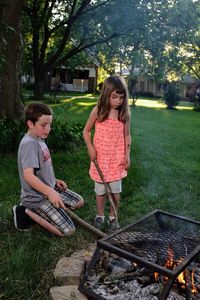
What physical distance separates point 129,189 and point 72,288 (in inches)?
100

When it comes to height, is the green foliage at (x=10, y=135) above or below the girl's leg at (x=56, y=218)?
above

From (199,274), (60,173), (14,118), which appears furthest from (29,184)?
(14,118)

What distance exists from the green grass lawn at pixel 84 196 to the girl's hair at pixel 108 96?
40.1 inches

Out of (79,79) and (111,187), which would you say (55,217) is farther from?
(79,79)

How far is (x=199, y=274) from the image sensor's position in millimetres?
2570

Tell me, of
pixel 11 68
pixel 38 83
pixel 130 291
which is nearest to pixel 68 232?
pixel 130 291

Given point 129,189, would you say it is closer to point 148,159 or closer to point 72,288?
point 148,159

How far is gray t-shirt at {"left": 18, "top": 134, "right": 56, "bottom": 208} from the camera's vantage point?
126 inches

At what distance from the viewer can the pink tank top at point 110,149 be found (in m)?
3.65

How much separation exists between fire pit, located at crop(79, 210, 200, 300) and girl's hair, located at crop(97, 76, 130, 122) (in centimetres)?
101

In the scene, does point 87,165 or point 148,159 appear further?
point 148,159

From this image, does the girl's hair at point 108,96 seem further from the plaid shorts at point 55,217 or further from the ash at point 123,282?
the ash at point 123,282

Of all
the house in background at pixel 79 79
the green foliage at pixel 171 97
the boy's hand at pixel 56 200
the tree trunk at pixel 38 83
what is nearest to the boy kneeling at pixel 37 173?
the boy's hand at pixel 56 200

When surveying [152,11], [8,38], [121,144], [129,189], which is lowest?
[129,189]
